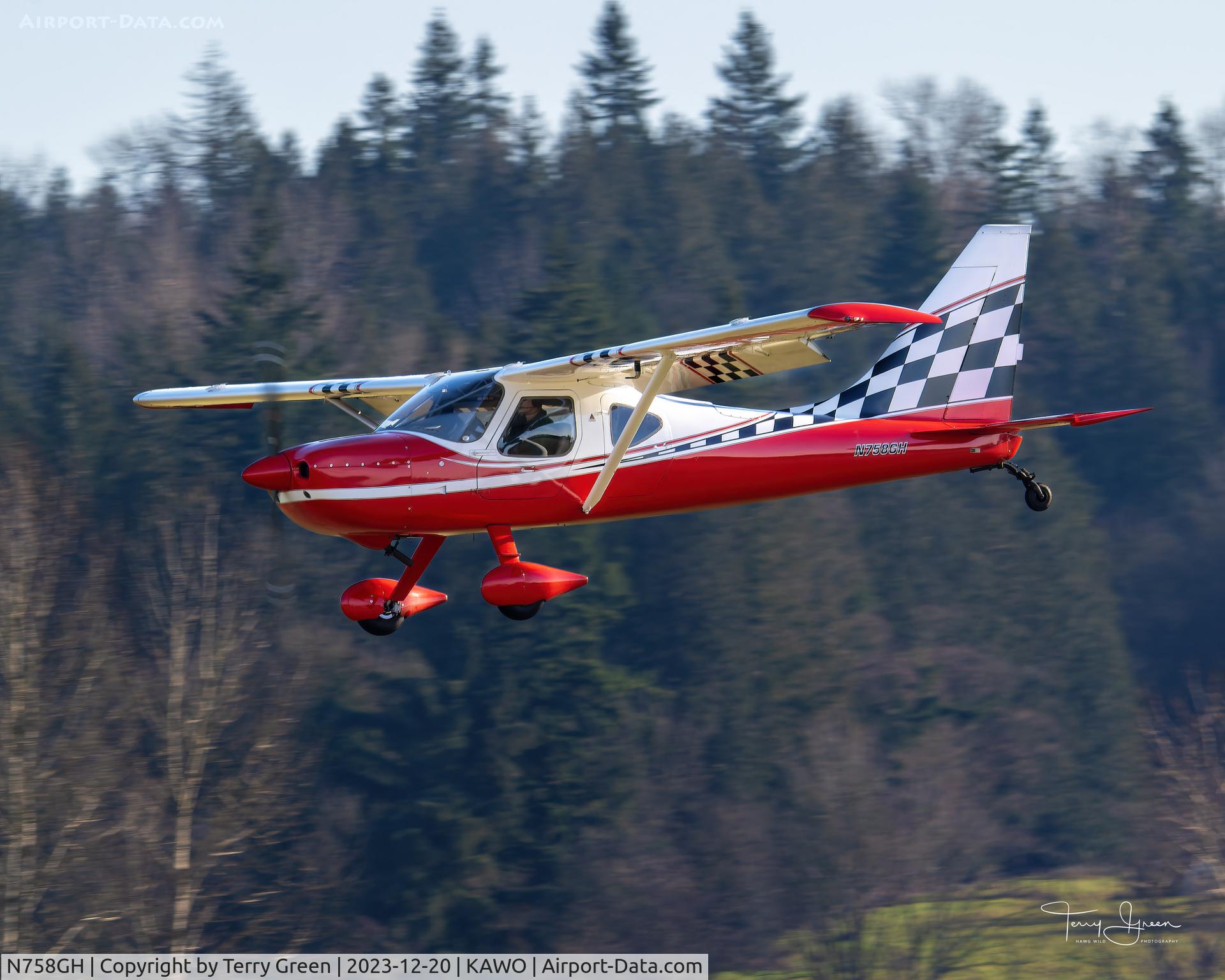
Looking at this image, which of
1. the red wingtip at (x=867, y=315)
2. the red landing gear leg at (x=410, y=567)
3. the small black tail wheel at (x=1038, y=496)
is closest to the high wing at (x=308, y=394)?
the red landing gear leg at (x=410, y=567)

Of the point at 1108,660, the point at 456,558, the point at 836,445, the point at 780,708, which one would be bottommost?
the point at 1108,660

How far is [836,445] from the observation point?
625 inches

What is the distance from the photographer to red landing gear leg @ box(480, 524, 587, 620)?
14602 mm

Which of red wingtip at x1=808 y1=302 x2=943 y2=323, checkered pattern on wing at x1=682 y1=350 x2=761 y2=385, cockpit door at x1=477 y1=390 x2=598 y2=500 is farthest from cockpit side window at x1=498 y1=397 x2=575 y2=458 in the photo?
red wingtip at x1=808 y1=302 x2=943 y2=323

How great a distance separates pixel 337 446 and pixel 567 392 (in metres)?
2.16

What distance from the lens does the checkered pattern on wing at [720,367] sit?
49.6 feet

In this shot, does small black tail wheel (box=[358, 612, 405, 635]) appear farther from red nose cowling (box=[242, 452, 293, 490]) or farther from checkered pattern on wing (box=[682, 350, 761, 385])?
checkered pattern on wing (box=[682, 350, 761, 385])

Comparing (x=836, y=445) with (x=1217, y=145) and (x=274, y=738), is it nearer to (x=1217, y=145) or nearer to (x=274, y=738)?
(x=274, y=738)

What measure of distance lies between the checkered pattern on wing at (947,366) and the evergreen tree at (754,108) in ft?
228

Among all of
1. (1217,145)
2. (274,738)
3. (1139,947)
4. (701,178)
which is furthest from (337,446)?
(1217,145)

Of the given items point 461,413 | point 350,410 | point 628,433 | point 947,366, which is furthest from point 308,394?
point 947,366

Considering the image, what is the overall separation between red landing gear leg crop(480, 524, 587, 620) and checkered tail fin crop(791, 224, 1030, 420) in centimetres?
305

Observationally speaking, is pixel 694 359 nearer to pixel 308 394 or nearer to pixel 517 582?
pixel 517 582
